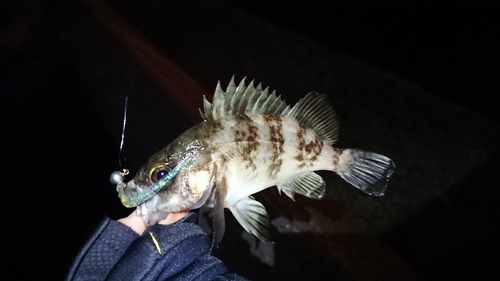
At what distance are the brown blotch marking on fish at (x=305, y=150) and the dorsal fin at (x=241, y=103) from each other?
102mm

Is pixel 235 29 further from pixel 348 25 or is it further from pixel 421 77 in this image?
pixel 421 77

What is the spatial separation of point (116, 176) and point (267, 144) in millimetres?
478

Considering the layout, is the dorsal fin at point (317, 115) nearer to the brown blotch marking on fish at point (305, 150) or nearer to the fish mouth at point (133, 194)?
the brown blotch marking on fish at point (305, 150)

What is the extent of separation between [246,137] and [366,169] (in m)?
0.45

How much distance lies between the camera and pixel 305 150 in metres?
1.15

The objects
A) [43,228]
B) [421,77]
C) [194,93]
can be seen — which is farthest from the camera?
[194,93]

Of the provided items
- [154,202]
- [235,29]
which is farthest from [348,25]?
[154,202]

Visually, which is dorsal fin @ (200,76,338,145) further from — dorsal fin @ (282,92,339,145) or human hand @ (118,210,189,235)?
human hand @ (118,210,189,235)

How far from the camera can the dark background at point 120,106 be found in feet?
5.77

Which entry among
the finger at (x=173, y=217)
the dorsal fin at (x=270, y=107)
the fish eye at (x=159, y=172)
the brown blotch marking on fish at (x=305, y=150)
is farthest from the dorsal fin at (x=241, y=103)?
the finger at (x=173, y=217)

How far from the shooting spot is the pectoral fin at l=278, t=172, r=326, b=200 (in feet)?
3.87

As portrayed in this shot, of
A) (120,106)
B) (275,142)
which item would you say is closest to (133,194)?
(275,142)

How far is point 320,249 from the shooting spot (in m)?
1.84

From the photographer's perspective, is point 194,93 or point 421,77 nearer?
point 421,77
